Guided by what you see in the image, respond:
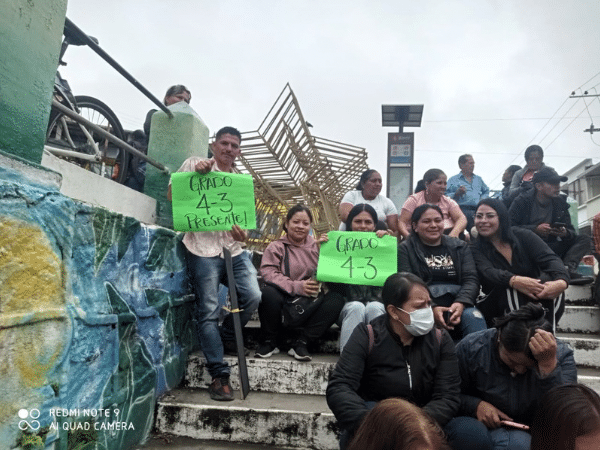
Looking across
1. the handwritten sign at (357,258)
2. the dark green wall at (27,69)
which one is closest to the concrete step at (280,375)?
the handwritten sign at (357,258)

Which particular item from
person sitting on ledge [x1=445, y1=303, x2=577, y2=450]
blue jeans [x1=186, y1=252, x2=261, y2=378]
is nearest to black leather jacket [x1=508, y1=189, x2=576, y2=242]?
person sitting on ledge [x1=445, y1=303, x2=577, y2=450]

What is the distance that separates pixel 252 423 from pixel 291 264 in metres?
1.37

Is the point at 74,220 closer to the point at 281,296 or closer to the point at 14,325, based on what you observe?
the point at 14,325

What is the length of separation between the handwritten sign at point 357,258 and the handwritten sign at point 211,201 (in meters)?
0.74

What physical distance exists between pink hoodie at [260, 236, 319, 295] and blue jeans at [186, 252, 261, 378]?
213 mm

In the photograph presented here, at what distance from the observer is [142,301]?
2.73 meters

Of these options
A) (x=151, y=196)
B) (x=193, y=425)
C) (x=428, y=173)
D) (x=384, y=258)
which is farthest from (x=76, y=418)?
(x=428, y=173)

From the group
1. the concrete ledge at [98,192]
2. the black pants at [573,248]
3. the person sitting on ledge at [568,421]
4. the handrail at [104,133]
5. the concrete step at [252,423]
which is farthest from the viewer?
the black pants at [573,248]

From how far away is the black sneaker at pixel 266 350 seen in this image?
11.0 feet

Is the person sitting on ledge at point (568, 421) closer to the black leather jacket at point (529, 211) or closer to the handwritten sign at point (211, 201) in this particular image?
the handwritten sign at point (211, 201)

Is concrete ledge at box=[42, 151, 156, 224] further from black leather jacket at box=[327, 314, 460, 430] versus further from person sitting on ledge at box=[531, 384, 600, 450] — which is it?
person sitting on ledge at box=[531, 384, 600, 450]

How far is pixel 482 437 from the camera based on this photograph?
2137mm

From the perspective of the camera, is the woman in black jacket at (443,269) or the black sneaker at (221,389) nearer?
the black sneaker at (221,389)

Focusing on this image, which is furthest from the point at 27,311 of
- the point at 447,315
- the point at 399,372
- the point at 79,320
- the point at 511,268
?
the point at 511,268
